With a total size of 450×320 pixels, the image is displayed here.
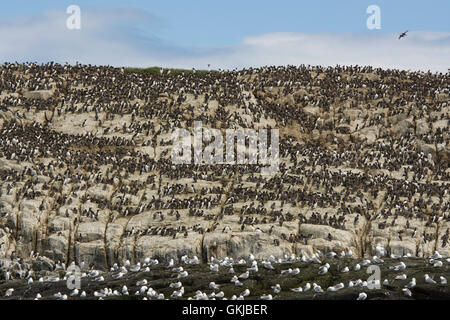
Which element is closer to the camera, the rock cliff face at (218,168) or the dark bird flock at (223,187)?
the dark bird flock at (223,187)

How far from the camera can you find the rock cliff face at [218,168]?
82.8 m

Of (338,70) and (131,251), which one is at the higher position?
(338,70)

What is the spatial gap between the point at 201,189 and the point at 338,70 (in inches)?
1784

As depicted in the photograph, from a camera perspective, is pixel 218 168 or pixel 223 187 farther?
pixel 218 168

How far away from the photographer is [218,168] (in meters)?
98.8

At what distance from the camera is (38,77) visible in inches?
4835

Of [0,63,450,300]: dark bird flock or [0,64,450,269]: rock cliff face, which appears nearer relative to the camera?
[0,63,450,300]: dark bird flock

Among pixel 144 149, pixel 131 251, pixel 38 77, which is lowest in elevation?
pixel 131 251

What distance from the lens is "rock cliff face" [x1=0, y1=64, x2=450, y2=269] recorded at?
82.8 meters

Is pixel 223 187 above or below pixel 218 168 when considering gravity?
below
